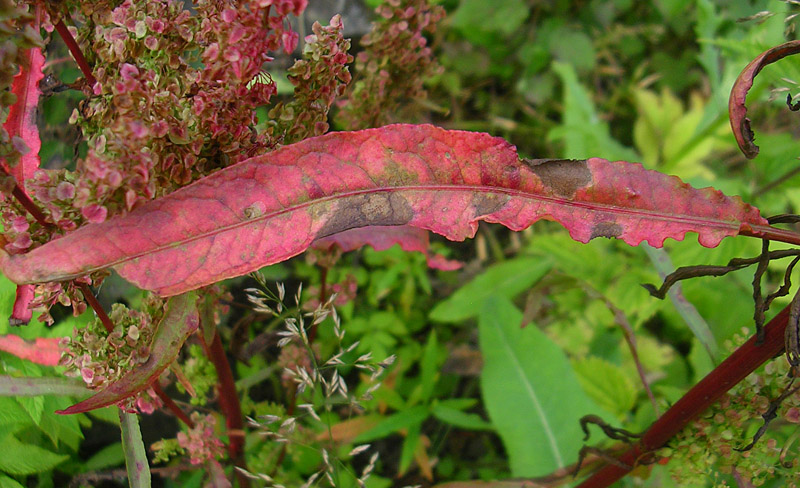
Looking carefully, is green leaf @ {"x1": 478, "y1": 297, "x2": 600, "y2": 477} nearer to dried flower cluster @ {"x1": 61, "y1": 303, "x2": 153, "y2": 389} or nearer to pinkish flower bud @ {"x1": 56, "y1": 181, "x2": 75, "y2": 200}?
dried flower cluster @ {"x1": 61, "y1": 303, "x2": 153, "y2": 389}

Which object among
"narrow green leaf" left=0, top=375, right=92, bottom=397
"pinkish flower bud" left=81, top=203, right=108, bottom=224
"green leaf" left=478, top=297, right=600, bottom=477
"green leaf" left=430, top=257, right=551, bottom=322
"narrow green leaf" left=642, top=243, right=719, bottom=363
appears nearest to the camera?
"pinkish flower bud" left=81, top=203, right=108, bottom=224

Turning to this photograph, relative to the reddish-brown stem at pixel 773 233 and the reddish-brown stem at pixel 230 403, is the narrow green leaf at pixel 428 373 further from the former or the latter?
the reddish-brown stem at pixel 773 233

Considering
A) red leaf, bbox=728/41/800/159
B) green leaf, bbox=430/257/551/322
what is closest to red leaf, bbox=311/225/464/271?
red leaf, bbox=728/41/800/159

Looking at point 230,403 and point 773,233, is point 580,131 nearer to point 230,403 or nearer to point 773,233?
point 773,233

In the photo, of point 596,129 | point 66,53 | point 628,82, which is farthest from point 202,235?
point 628,82

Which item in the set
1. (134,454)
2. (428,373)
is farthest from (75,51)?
(428,373)
